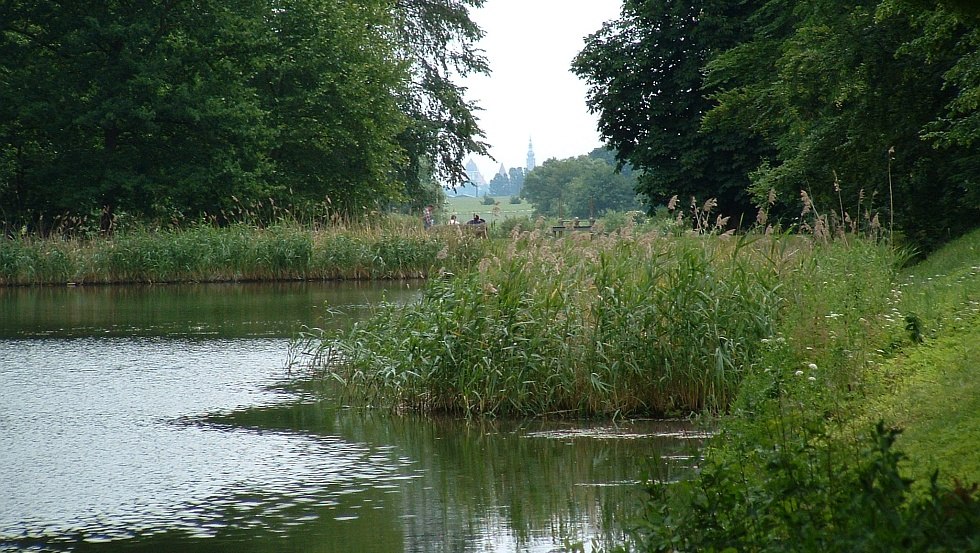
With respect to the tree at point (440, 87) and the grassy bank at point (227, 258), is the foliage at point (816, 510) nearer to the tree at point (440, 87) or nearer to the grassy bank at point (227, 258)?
the grassy bank at point (227, 258)

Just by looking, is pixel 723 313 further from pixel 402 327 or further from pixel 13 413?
pixel 13 413

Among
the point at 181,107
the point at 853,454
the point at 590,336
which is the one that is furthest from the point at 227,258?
the point at 853,454

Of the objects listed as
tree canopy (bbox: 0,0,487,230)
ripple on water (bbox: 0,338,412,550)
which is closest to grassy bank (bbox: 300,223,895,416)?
ripple on water (bbox: 0,338,412,550)

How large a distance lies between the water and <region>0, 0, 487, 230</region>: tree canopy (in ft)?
78.0

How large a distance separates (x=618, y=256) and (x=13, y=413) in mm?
5703

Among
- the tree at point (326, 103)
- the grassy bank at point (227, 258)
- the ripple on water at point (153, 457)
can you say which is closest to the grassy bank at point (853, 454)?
the ripple on water at point (153, 457)

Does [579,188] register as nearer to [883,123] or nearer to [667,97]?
[667,97]

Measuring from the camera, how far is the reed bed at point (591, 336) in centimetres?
1068

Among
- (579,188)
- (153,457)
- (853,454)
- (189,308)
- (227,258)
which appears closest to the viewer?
(853,454)

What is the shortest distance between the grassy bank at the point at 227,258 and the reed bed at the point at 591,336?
17.0 metres

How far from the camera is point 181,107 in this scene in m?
37.9

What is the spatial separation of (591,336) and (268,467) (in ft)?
10.4

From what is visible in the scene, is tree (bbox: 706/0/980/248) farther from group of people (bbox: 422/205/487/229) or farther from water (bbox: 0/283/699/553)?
water (bbox: 0/283/699/553)

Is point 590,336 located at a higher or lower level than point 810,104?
lower
